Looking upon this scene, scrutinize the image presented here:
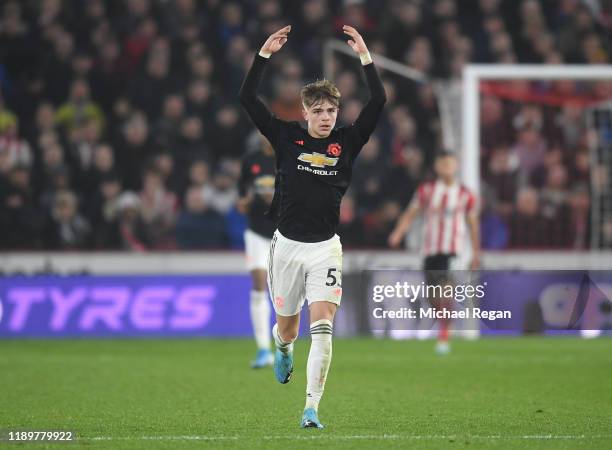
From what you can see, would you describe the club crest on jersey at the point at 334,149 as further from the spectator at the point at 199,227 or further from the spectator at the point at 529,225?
the spectator at the point at 529,225

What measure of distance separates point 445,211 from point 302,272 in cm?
665

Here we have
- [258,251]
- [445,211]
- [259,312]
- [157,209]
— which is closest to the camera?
[258,251]

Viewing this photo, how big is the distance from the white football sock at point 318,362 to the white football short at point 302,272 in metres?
0.18

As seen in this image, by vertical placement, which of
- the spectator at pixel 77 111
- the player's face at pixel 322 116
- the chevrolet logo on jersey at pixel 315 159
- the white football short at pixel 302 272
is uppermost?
the player's face at pixel 322 116

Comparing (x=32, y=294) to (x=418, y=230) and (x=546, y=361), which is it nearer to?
(x=418, y=230)

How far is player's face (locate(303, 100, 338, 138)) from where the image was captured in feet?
24.7

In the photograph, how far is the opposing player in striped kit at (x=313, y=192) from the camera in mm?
7520

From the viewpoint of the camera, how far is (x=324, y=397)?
947 cm

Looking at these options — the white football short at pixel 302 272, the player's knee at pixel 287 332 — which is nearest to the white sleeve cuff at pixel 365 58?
the white football short at pixel 302 272

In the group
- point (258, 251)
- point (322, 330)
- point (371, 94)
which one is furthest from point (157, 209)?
point (322, 330)

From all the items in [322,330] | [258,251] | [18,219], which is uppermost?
[322,330]

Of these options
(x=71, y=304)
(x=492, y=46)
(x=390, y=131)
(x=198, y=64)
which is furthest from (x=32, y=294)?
(x=492, y=46)

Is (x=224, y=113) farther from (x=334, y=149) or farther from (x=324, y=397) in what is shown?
(x=334, y=149)

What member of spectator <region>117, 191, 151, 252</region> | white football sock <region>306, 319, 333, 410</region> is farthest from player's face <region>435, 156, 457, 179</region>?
white football sock <region>306, 319, 333, 410</region>
